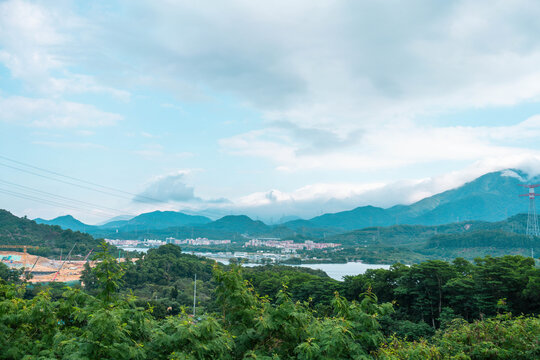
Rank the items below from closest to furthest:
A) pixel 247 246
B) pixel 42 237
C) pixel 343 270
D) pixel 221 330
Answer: pixel 221 330 → pixel 343 270 → pixel 42 237 → pixel 247 246

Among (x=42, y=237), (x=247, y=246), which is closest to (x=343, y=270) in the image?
(x=42, y=237)

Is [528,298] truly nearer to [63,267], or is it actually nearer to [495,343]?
[495,343]

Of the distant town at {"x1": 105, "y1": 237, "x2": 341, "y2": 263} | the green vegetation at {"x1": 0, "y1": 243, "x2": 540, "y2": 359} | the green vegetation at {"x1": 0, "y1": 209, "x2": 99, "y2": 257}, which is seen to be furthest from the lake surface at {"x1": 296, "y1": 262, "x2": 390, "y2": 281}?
the green vegetation at {"x1": 0, "y1": 243, "x2": 540, "y2": 359}

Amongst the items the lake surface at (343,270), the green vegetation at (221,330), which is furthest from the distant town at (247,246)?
the green vegetation at (221,330)

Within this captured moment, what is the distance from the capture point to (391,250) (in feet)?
298

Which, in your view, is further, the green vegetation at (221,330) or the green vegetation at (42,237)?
the green vegetation at (42,237)

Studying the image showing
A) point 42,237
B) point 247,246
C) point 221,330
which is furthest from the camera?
point 247,246

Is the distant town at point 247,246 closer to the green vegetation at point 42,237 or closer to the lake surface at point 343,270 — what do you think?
the lake surface at point 343,270

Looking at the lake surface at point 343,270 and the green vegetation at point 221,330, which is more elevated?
the green vegetation at point 221,330

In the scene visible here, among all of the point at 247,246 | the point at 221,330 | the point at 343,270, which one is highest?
the point at 221,330

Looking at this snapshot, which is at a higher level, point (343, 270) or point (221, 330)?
point (221, 330)

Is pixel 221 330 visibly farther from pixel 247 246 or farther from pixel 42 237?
pixel 247 246

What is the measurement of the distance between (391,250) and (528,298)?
79343mm

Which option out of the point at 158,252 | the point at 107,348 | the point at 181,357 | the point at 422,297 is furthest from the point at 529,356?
the point at 158,252
